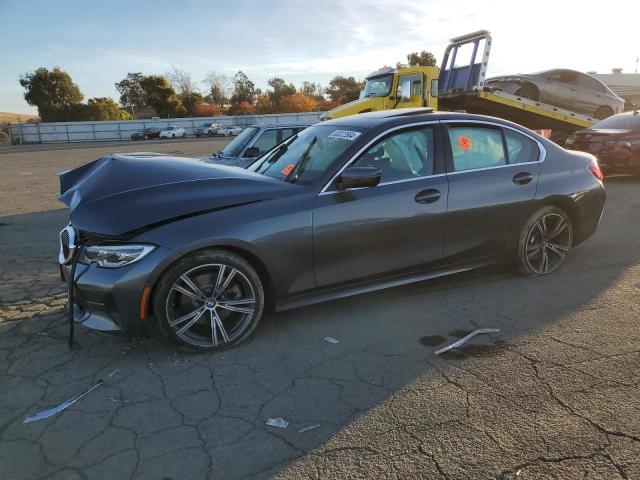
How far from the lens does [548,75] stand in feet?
46.1

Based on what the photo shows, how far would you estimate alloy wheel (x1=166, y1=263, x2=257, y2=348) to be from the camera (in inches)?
135

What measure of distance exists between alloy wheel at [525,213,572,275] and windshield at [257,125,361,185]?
211cm

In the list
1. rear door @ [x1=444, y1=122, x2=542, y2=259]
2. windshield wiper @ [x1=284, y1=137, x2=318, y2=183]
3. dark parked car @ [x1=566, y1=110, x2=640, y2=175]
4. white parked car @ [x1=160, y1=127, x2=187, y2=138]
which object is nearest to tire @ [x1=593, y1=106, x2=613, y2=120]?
dark parked car @ [x1=566, y1=110, x2=640, y2=175]

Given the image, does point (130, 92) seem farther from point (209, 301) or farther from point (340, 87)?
point (209, 301)

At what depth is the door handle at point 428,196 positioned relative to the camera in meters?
4.10

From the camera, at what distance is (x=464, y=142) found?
446 cm

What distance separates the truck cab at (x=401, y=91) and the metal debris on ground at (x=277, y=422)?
36.4 feet

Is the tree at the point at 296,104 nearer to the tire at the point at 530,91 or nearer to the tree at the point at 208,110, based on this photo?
the tree at the point at 208,110

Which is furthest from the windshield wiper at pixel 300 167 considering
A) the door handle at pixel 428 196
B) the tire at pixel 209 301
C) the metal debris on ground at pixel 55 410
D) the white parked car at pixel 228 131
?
the white parked car at pixel 228 131

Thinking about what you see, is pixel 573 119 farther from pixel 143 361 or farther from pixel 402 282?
pixel 143 361

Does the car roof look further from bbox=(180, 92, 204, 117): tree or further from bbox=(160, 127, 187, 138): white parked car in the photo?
bbox=(180, 92, 204, 117): tree

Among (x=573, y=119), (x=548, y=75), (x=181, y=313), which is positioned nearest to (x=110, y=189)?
(x=181, y=313)

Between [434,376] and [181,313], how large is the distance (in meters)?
1.80

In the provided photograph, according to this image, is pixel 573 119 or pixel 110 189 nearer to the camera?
pixel 110 189
